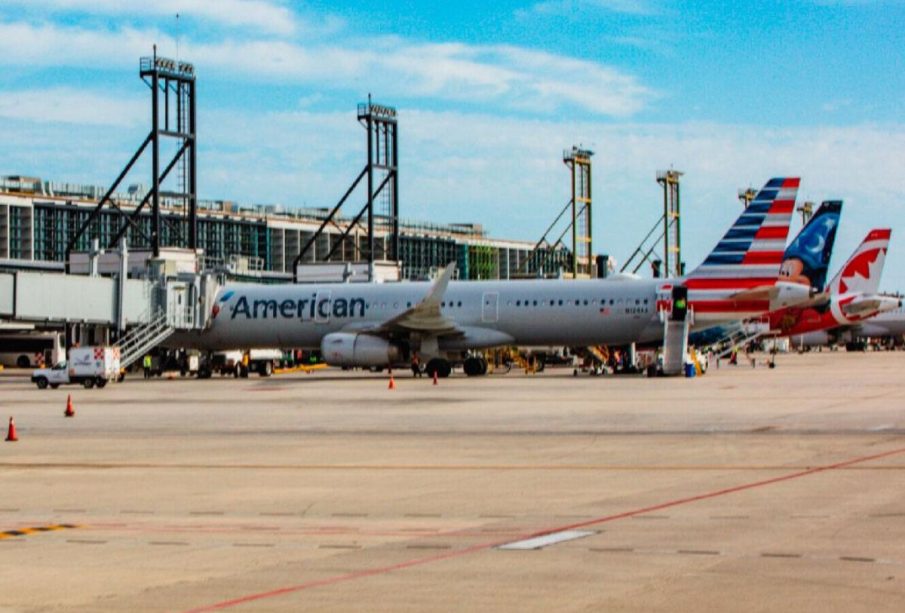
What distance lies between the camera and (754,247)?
5928 centimetres

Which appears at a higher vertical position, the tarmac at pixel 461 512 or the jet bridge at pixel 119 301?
the jet bridge at pixel 119 301

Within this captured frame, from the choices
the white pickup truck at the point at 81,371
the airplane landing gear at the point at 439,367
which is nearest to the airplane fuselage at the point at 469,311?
the airplane landing gear at the point at 439,367

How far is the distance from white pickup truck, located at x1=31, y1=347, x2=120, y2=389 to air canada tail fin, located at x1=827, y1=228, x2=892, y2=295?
165 feet

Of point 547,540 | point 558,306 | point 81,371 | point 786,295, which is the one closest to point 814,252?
point 786,295

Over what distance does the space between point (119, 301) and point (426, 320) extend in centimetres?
1338

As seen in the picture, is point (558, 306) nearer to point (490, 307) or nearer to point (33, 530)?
point (490, 307)

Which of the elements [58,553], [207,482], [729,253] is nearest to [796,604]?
[58,553]

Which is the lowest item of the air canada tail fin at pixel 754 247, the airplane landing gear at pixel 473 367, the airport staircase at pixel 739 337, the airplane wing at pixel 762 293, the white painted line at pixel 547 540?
the white painted line at pixel 547 540

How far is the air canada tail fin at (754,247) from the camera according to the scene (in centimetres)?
5881

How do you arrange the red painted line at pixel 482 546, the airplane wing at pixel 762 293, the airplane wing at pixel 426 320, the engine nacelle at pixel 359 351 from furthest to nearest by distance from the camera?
the engine nacelle at pixel 359 351, the airplane wing at pixel 762 293, the airplane wing at pixel 426 320, the red painted line at pixel 482 546

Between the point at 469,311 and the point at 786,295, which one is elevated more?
the point at 786,295

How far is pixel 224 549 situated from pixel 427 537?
1859 mm

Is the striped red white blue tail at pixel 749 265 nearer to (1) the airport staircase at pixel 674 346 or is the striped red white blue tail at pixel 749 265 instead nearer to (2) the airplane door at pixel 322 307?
(1) the airport staircase at pixel 674 346

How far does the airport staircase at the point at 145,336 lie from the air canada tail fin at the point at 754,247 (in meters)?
23.0
